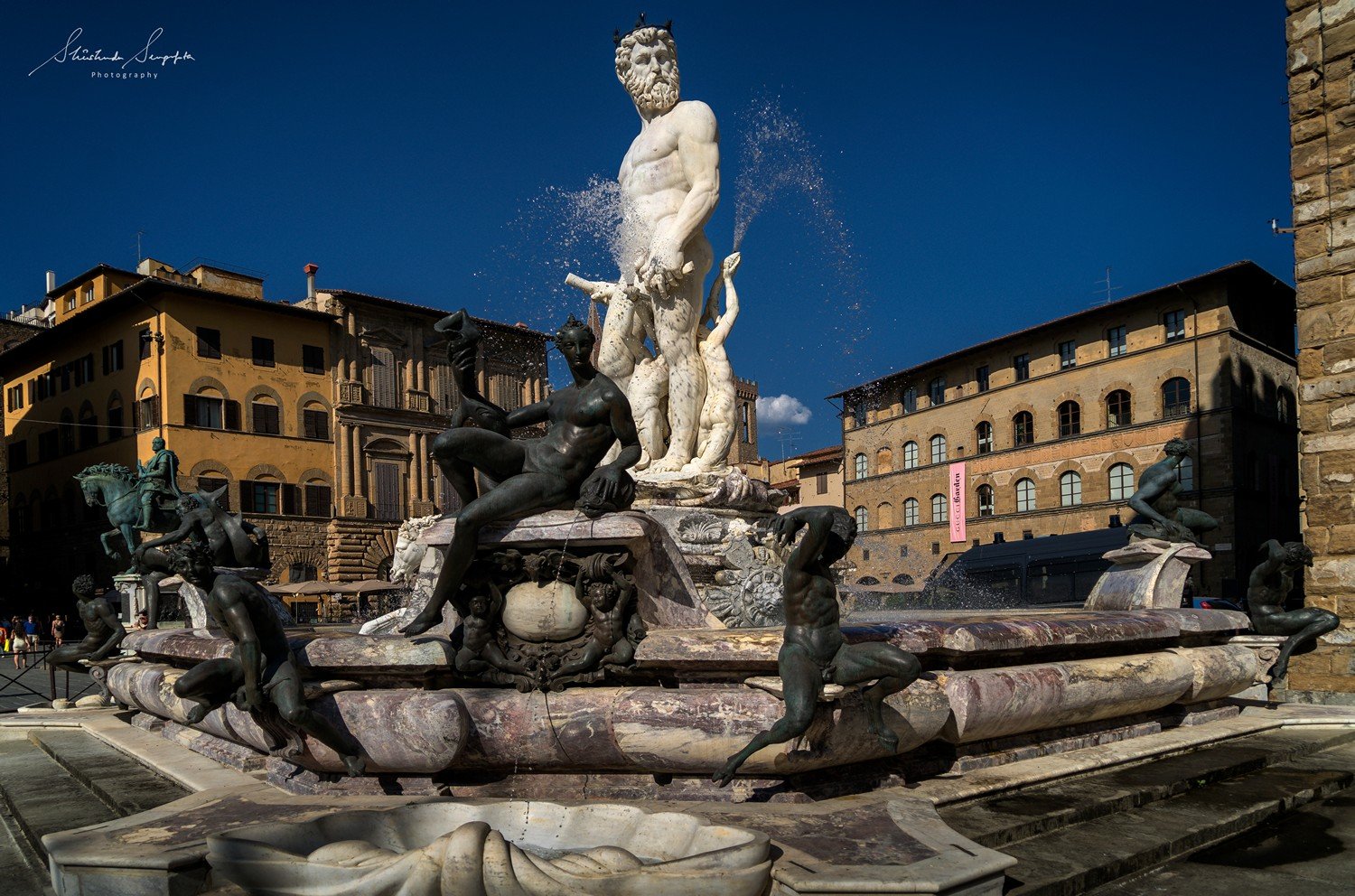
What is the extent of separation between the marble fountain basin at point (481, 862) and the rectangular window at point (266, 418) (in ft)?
136

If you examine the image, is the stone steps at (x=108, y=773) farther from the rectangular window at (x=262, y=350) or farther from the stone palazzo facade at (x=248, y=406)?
the rectangular window at (x=262, y=350)

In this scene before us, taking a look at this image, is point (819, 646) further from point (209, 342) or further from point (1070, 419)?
point (1070, 419)

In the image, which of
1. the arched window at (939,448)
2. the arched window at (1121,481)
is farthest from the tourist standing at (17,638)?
the arched window at (1121,481)

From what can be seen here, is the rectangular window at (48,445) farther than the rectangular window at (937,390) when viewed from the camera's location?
No

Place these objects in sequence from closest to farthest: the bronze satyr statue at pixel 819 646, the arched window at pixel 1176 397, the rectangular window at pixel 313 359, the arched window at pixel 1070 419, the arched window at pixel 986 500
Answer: the bronze satyr statue at pixel 819 646, the arched window at pixel 1176 397, the arched window at pixel 1070 419, the rectangular window at pixel 313 359, the arched window at pixel 986 500

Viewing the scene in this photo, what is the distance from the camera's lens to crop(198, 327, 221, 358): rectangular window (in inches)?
1604

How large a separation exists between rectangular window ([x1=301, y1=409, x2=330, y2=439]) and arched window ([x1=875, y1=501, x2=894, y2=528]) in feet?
83.8

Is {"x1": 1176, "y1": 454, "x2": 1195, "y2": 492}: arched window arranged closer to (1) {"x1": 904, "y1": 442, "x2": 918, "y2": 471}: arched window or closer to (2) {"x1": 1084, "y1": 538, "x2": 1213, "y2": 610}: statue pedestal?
(1) {"x1": 904, "y1": 442, "x2": 918, "y2": 471}: arched window

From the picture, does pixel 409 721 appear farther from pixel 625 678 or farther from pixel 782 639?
pixel 782 639

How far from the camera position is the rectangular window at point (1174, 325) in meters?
39.7

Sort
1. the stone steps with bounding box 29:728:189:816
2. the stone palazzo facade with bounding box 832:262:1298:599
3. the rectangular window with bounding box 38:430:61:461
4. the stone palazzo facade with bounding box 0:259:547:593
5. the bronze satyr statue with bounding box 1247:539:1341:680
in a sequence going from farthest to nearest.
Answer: the rectangular window with bounding box 38:430:61:461 → the stone palazzo facade with bounding box 0:259:547:593 → the stone palazzo facade with bounding box 832:262:1298:599 → the bronze satyr statue with bounding box 1247:539:1341:680 → the stone steps with bounding box 29:728:189:816

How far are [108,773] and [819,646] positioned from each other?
473 cm

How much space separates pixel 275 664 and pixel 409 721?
72 centimetres

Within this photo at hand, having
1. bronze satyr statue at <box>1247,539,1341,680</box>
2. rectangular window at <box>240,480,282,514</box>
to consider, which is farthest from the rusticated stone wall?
rectangular window at <box>240,480,282,514</box>
